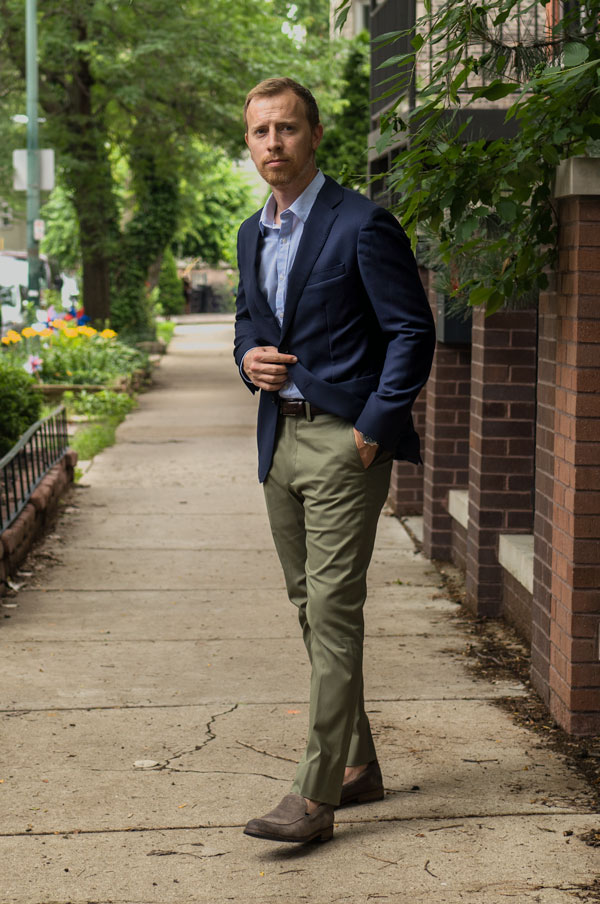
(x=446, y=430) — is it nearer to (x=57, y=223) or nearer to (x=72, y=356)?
(x=72, y=356)

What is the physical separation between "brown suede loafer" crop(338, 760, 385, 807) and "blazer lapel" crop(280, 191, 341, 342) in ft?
4.70

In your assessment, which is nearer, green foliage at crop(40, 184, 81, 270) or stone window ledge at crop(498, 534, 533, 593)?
stone window ledge at crop(498, 534, 533, 593)

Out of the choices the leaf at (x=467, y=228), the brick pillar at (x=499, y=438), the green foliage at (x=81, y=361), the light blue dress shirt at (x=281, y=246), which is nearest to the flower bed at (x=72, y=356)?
the green foliage at (x=81, y=361)

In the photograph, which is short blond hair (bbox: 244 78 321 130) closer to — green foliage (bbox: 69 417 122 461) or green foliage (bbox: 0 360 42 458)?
green foliage (bbox: 0 360 42 458)

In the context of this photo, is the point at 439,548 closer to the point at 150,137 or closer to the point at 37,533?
the point at 37,533

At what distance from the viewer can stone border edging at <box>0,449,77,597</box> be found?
7000 millimetres

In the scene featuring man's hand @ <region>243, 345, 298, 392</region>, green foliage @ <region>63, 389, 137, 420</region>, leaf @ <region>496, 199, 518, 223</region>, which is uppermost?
leaf @ <region>496, 199, 518, 223</region>

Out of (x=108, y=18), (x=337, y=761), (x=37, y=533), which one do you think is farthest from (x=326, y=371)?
(x=108, y=18)

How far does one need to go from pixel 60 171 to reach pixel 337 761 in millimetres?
19818

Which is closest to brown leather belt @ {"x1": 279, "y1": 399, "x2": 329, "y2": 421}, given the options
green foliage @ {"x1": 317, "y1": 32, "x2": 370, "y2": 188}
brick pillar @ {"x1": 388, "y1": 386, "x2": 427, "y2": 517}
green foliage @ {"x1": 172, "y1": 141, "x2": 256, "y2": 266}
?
brick pillar @ {"x1": 388, "y1": 386, "x2": 427, "y2": 517}

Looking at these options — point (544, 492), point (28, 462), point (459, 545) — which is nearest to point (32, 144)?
point (28, 462)

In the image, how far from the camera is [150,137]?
2148cm

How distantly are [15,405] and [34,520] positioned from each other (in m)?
1.63

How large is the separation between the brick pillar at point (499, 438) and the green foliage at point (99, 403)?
9.21 meters
